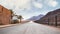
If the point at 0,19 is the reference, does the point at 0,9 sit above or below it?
above

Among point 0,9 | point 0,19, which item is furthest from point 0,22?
point 0,9

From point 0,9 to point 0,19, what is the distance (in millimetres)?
3954

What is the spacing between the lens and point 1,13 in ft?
204

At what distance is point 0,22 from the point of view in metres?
60.5

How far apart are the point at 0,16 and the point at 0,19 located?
1202mm

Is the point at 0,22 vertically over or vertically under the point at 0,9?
under

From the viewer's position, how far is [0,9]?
60.8 m

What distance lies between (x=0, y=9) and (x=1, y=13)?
2.13 metres

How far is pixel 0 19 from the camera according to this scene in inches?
2377

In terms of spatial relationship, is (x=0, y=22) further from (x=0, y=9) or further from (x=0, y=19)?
(x=0, y=9)

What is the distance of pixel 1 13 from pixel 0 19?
304cm

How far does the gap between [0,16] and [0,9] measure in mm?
2762
